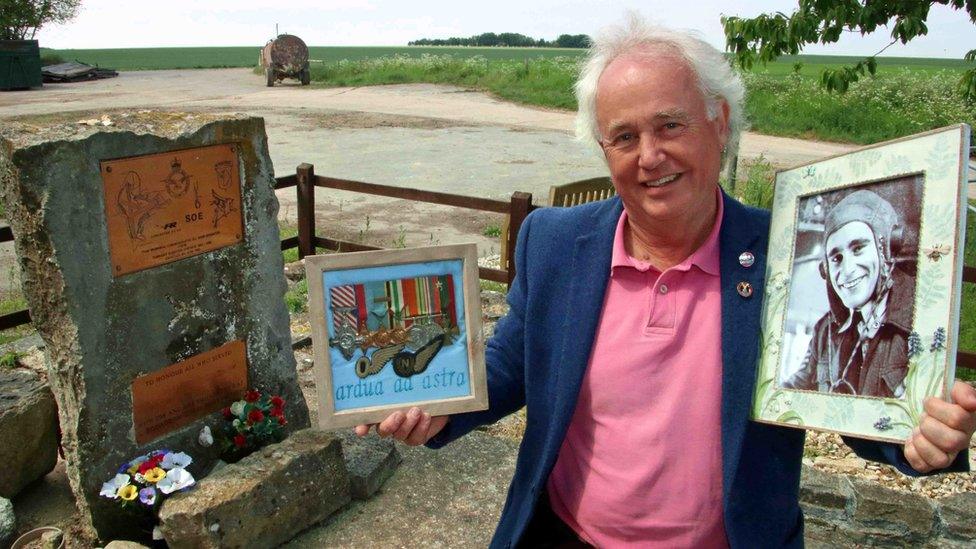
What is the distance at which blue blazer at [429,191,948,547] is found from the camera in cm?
190

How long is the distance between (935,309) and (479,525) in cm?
232

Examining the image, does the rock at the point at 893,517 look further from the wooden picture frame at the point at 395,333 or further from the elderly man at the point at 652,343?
the wooden picture frame at the point at 395,333

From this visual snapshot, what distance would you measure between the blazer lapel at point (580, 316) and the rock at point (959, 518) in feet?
7.12

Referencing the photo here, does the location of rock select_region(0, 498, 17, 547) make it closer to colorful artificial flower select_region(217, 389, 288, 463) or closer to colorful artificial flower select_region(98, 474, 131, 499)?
colorful artificial flower select_region(98, 474, 131, 499)

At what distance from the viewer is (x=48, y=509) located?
366 cm

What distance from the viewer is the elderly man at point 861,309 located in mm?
1629

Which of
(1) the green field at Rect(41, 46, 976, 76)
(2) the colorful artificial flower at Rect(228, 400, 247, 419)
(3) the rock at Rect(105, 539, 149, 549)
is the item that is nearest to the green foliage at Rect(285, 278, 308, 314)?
(2) the colorful artificial flower at Rect(228, 400, 247, 419)

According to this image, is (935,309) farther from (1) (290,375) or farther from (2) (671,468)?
(1) (290,375)

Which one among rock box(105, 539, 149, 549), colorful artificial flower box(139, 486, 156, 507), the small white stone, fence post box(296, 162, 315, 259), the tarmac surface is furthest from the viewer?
the tarmac surface

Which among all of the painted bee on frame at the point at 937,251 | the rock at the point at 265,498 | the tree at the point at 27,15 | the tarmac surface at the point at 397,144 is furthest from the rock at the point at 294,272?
Result: the tree at the point at 27,15

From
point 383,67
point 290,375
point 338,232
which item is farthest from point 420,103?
point 290,375

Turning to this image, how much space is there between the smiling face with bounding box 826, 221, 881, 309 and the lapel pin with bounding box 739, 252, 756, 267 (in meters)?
0.22

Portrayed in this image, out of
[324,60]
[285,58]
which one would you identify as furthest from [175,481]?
[324,60]

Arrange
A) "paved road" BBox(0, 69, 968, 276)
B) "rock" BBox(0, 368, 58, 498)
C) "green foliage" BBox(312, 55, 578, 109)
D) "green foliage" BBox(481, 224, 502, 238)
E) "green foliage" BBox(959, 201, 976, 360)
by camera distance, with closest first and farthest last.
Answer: "rock" BBox(0, 368, 58, 498) → "green foliage" BBox(959, 201, 976, 360) → "green foliage" BBox(481, 224, 502, 238) → "paved road" BBox(0, 69, 968, 276) → "green foliage" BBox(312, 55, 578, 109)
